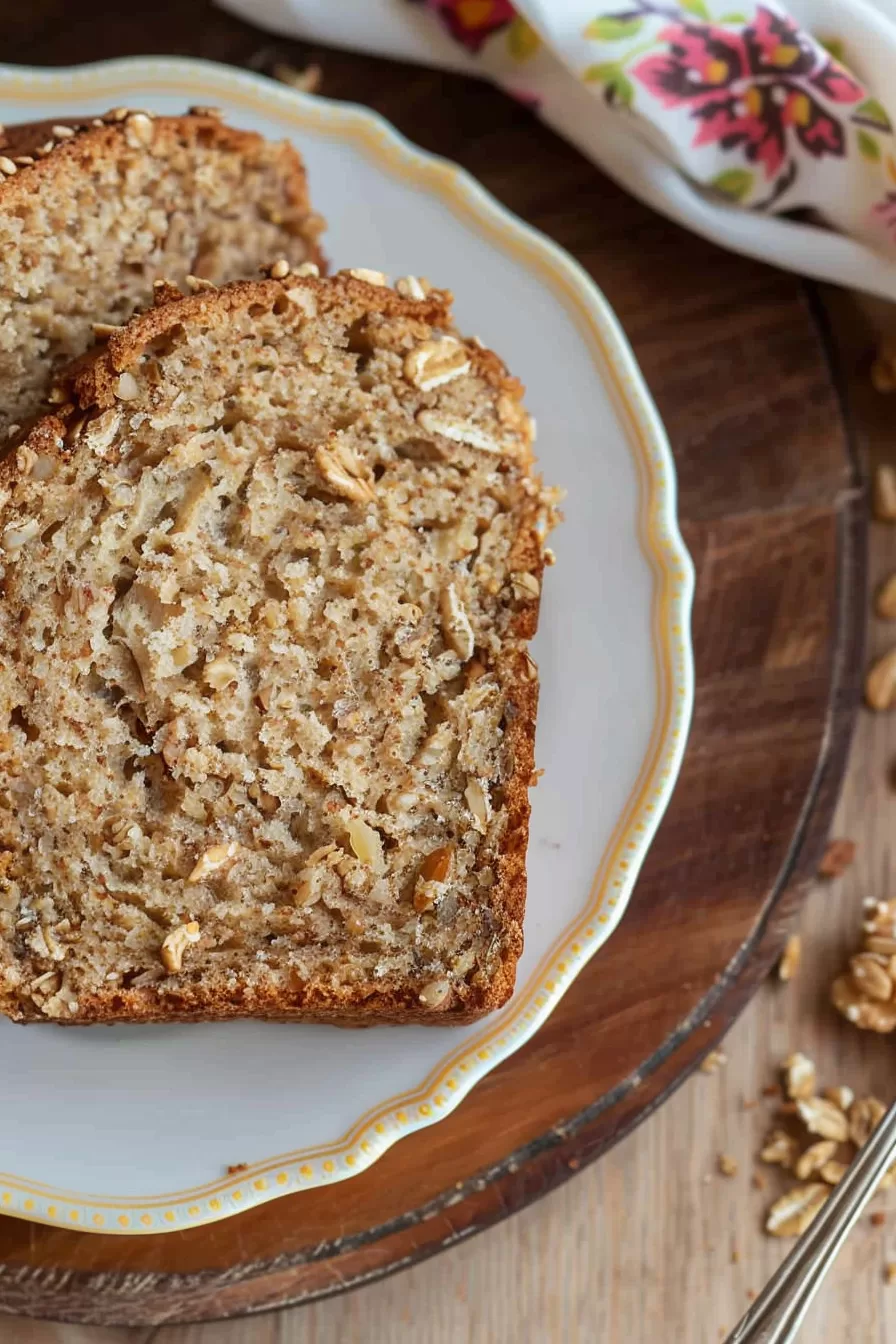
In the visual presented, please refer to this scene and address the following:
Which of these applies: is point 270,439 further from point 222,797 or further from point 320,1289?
point 320,1289

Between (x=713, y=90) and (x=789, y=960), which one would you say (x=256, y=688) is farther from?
(x=713, y=90)

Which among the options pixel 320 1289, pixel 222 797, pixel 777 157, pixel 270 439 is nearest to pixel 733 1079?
pixel 320 1289

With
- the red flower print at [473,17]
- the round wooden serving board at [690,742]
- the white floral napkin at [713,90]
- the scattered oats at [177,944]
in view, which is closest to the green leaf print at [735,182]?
the white floral napkin at [713,90]

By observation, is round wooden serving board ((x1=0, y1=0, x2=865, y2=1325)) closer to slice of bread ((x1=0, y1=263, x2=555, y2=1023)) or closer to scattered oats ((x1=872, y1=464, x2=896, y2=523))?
scattered oats ((x1=872, y1=464, x2=896, y2=523))

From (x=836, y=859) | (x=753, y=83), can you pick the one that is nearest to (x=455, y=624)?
(x=836, y=859)

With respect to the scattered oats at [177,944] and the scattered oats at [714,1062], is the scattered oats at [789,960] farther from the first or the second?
the scattered oats at [177,944]

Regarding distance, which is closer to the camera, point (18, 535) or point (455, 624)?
point (18, 535)

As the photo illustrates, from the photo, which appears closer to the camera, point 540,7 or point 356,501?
point 356,501
